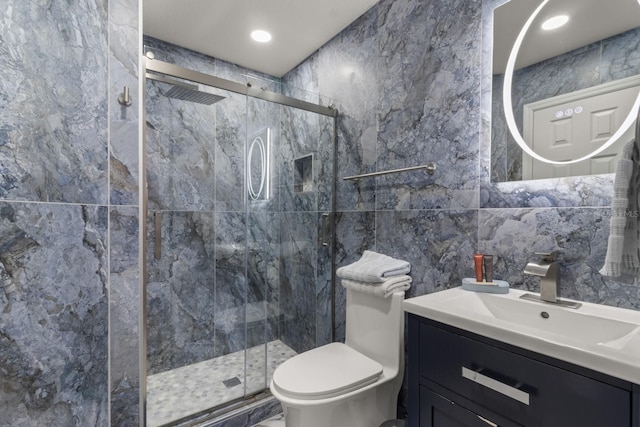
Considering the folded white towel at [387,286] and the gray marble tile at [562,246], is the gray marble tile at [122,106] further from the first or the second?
the gray marble tile at [562,246]

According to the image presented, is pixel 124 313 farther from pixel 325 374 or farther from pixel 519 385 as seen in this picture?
pixel 519 385

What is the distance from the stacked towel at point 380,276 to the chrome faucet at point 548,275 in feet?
2.01

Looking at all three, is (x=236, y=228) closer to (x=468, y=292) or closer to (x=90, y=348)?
(x=90, y=348)

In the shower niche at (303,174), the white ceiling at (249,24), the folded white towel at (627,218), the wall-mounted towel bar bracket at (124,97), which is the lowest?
the folded white towel at (627,218)

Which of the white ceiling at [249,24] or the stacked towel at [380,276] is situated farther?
the white ceiling at [249,24]

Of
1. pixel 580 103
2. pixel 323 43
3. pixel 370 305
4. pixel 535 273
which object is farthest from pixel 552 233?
pixel 323 43

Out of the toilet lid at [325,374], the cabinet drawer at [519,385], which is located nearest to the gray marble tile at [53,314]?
the toilet lid at [325,374]

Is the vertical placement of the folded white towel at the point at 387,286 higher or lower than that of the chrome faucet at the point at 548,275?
lower

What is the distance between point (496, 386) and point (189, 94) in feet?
6.81

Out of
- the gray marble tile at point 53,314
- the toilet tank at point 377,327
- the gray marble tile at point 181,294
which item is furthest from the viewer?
the gray marble tile at point 181,294

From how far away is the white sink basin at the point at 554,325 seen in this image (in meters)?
0.66

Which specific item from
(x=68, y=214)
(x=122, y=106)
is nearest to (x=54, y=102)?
(x=122, y=106)

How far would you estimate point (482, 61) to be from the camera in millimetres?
1340

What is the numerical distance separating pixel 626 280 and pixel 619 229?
16 centimetres
